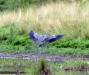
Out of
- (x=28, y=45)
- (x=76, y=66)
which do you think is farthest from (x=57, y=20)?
(x=76, y=66)

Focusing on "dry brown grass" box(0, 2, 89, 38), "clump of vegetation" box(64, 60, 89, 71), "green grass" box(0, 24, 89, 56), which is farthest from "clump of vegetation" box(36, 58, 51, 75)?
"dry brown grass" box(0, 2, 89, 38)

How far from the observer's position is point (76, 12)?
19.6 metres

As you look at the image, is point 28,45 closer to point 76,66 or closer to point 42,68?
point 76,66

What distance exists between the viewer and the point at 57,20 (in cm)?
1816

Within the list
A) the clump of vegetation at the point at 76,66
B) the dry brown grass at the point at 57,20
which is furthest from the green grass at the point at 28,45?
the clump of vegetation at the point at 76,66

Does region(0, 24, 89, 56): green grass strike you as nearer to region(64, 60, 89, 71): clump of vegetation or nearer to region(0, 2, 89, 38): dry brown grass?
region(0, 2, 89, 38): dry brown grass

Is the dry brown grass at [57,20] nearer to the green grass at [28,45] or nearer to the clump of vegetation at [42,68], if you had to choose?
the green grass at [28,45]

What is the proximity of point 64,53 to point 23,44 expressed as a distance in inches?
96.3

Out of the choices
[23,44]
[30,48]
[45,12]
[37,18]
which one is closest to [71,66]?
[30,48]

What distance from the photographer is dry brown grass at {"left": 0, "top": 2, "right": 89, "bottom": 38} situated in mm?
16750

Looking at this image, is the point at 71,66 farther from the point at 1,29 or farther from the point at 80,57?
the point at 1,29

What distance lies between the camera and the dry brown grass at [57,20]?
16.8 meters

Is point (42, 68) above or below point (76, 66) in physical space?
above

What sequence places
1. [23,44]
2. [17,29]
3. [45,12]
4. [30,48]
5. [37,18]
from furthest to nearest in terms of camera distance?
[45,12]
[37,18]
[17,29]
[23,44]
[30,48]
